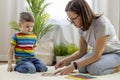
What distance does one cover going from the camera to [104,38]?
6.06 feet

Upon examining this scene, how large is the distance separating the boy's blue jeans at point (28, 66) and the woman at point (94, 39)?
0.20 m

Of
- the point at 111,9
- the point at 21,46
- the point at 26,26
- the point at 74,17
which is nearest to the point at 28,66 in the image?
the point at 21,46

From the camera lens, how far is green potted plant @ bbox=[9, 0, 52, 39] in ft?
10.1

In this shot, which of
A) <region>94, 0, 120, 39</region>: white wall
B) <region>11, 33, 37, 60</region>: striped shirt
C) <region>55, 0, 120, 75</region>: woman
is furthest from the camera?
<region>94, 0, 120, 39</region>: white wall

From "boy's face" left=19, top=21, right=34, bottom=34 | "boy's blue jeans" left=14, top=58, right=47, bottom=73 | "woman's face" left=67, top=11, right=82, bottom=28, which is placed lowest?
"boy's blue jeans" left=14, top=58, right=47, bottom=73

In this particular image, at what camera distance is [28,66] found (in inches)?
77.2

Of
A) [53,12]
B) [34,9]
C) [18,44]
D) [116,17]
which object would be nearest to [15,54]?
[18,44]

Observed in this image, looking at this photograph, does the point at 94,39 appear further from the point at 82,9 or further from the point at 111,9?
the point at 111,9

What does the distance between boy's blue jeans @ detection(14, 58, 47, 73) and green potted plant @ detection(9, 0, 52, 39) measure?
103 cm

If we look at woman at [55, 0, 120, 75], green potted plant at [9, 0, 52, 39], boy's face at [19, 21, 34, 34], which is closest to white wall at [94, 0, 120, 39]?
green potted plant at [9, 0, 52, 39]

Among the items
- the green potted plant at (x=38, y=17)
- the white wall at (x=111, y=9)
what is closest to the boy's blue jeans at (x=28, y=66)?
the green potted plant at (x=38, y=17)

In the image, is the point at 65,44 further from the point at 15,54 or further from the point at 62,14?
the point at 15,54

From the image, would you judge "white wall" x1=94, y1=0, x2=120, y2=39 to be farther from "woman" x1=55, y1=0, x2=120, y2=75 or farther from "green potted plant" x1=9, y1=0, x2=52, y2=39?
"woman" x1=55, y1=0, x2=120, y2=75

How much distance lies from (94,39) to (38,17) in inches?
51.6
